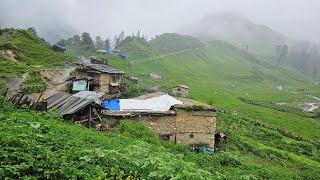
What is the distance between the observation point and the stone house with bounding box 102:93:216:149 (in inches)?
1369

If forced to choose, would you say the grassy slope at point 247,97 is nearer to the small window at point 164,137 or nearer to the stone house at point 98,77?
the small window at point 164,137

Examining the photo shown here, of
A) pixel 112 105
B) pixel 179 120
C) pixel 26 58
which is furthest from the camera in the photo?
pixel 26 58

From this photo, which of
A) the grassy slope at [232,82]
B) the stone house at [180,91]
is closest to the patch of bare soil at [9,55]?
the stone house at [180,91]

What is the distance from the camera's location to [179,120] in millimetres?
36906

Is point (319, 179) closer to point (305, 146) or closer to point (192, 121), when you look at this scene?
point (192, 121)

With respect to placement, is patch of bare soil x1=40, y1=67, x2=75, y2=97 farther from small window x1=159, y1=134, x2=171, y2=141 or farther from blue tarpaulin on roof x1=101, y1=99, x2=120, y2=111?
small window x1=159, y1=134, x2=171, y2=141

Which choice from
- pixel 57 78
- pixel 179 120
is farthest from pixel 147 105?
pixel 57 78

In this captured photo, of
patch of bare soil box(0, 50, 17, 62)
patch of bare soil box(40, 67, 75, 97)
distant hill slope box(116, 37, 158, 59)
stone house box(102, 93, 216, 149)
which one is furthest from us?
distant hill slope box(116, 37, 158, 59)

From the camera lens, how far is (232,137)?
52.2 metres

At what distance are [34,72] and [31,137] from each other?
155ft

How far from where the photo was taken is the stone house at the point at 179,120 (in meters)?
34.8

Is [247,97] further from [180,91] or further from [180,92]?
[180,92]

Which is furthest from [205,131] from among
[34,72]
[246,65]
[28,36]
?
[246,65]

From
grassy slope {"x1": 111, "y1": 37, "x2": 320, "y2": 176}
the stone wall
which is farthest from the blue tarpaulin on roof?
the stone wall
